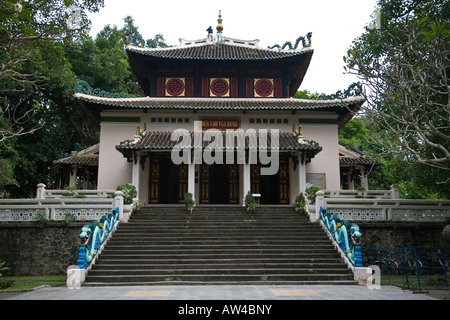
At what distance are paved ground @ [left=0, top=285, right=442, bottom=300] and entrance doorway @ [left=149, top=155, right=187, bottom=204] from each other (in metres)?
9.11

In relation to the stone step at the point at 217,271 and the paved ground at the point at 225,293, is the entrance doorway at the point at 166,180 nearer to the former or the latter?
the stone step at the point at 217,271

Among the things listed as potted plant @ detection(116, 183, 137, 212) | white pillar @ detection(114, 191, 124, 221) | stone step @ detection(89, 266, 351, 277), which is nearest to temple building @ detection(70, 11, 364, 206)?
potted plant @ detection(116, 183, 137, 212)

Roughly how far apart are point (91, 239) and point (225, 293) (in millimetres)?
4397

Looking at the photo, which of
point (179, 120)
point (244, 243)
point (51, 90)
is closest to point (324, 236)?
point (244, 243)

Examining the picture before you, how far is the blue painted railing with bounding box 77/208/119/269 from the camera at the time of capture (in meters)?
9.79

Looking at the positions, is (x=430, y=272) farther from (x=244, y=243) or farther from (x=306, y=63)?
(x=306, y=63)

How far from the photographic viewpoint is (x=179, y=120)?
61.8ft

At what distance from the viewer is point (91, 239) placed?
10367 mm

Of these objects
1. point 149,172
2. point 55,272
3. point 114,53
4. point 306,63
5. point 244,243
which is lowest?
point 55,272

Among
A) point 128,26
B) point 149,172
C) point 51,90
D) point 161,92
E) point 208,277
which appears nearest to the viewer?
point 208,277

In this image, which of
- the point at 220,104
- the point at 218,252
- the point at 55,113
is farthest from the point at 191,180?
the point at 55,113

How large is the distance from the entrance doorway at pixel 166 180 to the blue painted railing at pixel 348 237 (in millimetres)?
8121

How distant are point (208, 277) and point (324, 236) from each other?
4.42 meters

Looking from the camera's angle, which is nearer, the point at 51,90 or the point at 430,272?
the point at 430,272
